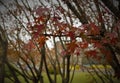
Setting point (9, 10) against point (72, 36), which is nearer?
point (72, 36)

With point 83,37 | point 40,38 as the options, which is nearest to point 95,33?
point 83,37

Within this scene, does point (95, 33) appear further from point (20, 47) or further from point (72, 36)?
point (20, 47)

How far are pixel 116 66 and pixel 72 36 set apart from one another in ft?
9.06

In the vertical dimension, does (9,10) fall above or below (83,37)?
above

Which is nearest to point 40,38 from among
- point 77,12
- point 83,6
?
point 77,12

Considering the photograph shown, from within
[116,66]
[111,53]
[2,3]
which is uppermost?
[2,3]

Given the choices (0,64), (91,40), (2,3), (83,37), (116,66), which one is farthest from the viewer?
(2,3)

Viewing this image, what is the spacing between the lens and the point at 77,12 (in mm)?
4504

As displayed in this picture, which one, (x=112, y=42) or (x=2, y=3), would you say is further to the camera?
(x=2, y=3)

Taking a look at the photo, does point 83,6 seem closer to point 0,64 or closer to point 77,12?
point 77,12

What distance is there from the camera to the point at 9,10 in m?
5.97

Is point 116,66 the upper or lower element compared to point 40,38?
lower

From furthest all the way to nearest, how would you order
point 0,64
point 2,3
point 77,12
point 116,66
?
point 2,3 < point 116,66 < point 77,12 < point 0,64

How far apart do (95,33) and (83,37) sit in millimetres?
143
